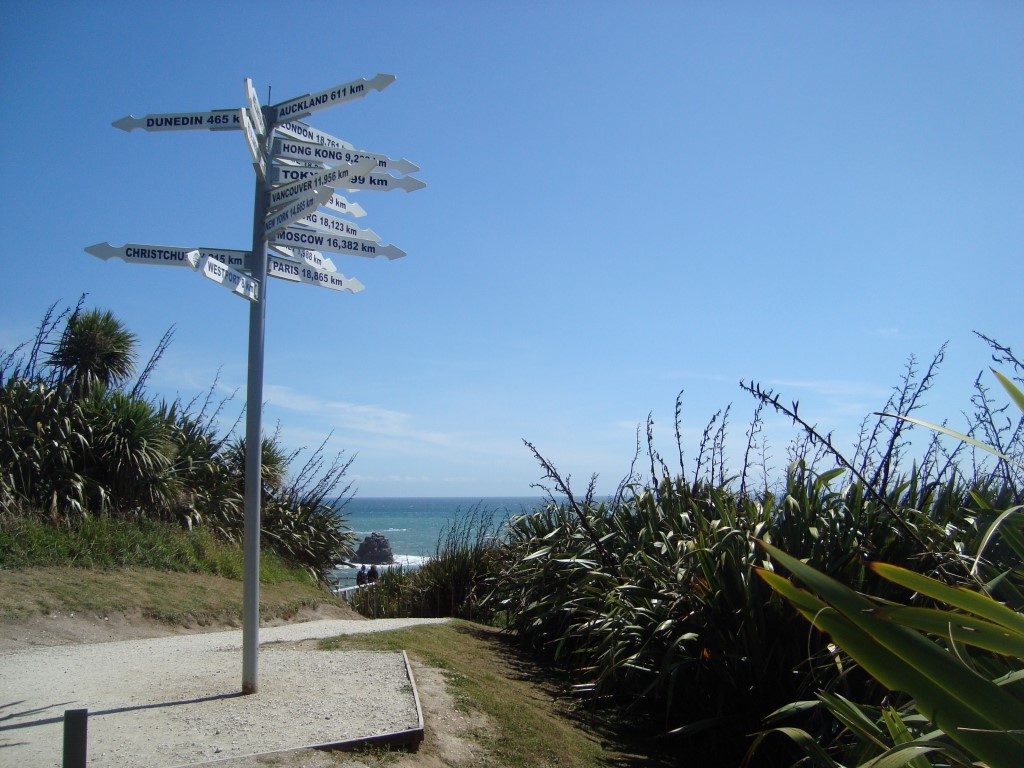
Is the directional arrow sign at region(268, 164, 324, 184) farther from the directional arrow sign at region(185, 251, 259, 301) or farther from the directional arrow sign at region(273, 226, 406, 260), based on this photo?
the directional arrow sign at region(185, 251, 259, 301)

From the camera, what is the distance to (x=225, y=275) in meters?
5.02

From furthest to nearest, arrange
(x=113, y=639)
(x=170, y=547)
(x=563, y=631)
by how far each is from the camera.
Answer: (x=170, y=547)
(x=563, y=631)
(x=113, y=639)

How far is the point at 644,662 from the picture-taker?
616 cm

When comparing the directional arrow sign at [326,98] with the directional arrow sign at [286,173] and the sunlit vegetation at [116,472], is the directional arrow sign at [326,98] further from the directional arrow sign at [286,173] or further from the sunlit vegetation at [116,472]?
the sunlit vegetation at [116,472]

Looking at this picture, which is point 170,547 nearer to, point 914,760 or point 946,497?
point 946,497

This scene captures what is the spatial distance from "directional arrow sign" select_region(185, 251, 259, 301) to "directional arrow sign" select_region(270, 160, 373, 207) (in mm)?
598

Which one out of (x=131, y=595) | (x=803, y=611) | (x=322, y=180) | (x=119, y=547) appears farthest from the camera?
(x=119, y=547)

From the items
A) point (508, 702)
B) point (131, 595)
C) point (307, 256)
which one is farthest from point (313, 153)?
point (131, 595)

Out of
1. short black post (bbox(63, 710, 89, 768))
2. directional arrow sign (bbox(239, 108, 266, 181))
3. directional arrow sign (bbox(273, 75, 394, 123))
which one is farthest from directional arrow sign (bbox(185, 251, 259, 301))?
short black post (bbox(63, 710, 89, 768))

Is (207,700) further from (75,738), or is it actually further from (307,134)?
(307,134)

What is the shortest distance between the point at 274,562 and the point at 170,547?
8.76ft


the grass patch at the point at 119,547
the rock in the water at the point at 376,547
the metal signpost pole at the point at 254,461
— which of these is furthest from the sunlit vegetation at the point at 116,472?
the rock in the water at the point at 376,547

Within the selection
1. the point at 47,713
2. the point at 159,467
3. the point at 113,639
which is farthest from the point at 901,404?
the point at 159,467

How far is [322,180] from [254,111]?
0.68m
